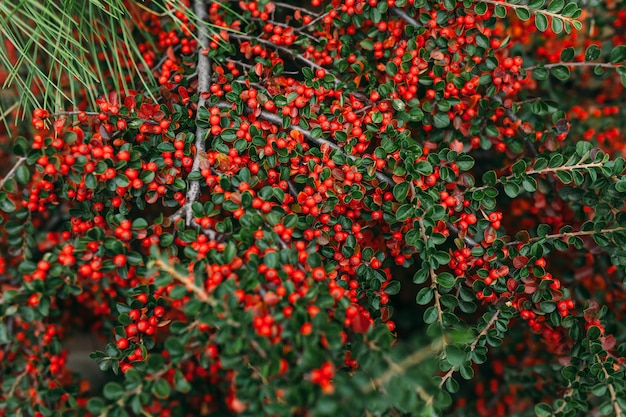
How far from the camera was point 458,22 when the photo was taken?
1.19 meters

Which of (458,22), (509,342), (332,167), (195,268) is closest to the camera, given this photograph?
(195,268)

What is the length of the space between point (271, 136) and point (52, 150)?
432 millimetres

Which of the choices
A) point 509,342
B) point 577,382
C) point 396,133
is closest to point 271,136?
point 396,133

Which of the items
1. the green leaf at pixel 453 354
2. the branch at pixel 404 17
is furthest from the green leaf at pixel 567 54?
the green leaf at pixel 453 354

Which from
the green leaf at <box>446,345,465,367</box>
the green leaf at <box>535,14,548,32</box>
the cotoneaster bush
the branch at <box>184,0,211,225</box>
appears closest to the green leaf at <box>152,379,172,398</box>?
the cotoneaster bush

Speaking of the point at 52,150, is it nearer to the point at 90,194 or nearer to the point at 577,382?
the point at 90,194

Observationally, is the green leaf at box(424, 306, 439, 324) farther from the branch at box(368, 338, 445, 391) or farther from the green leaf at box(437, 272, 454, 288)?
the branch at box(368, 338, 445, 391)

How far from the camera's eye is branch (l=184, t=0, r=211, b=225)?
1.08 m

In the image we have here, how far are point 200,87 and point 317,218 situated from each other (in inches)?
16.4

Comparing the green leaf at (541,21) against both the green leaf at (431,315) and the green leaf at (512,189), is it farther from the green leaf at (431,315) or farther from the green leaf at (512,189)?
the green leaf at (431,315)

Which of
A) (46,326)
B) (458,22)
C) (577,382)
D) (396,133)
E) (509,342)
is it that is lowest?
(509,342)

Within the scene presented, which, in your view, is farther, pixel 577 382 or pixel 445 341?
pixel 577 382

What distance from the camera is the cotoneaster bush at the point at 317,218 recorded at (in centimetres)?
86

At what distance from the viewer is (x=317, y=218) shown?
1110mm
